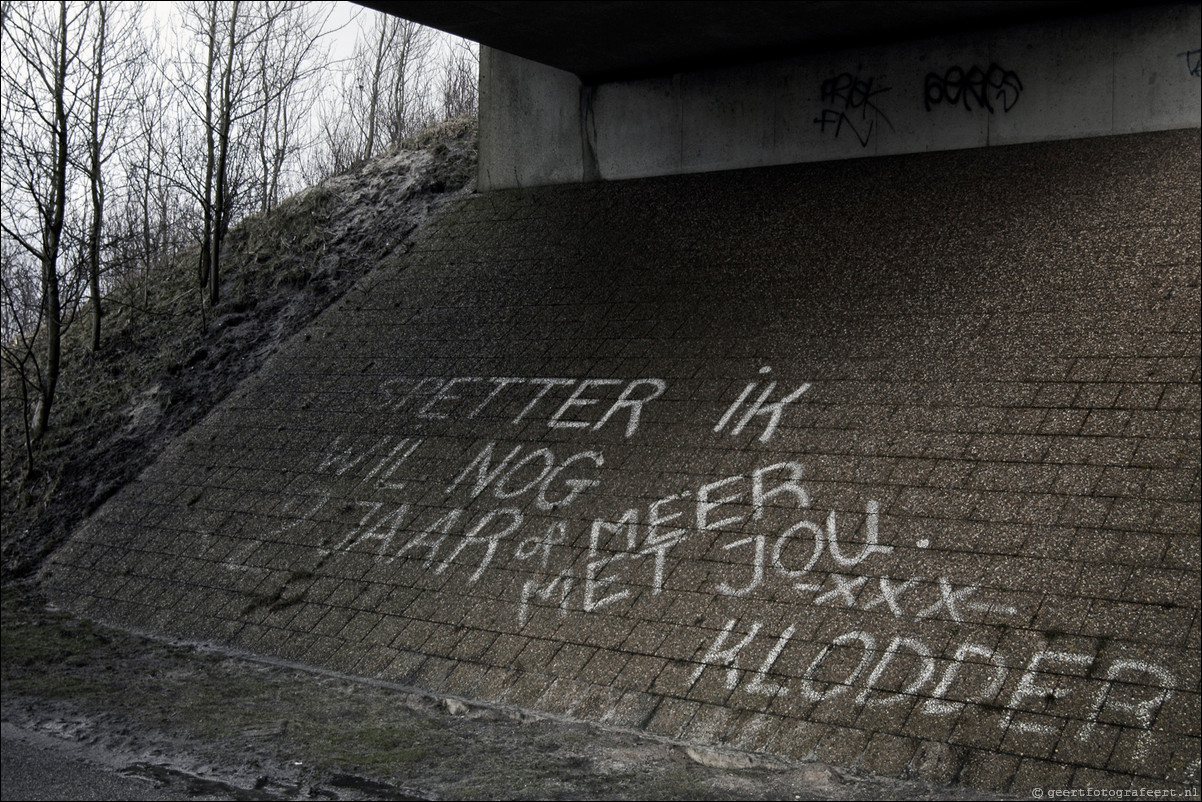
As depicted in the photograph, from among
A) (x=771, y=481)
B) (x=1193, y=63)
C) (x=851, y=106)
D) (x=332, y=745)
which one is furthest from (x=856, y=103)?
(x=332, y=745)

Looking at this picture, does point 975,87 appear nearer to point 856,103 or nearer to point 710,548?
point 856,103

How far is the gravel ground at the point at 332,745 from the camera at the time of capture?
5.39m

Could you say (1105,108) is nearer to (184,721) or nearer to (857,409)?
(857,409)

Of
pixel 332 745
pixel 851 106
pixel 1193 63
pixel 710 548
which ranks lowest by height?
pixel 332 745

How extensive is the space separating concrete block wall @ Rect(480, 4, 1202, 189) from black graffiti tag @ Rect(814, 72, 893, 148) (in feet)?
0.04

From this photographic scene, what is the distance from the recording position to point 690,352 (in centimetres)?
952

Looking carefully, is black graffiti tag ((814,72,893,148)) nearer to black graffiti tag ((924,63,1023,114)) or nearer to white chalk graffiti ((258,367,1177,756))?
black graffiti tag ((924,63,1023,114))

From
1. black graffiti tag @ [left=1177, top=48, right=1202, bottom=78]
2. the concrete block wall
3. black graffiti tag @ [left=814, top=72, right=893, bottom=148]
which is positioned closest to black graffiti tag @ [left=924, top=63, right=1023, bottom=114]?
the concrete block wall

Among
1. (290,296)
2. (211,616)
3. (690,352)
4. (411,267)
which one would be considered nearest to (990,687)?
(690,352)

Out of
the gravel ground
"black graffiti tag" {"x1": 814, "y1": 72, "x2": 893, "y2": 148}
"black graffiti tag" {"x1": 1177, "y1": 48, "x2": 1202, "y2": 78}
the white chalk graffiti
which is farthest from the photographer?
"black graffiti tag" {"x1": 814, "y1": 72, "x2": 893, "y2": 148}

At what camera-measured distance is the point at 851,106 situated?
11.4m

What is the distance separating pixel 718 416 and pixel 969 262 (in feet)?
8.66

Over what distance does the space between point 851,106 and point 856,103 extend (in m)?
0.06

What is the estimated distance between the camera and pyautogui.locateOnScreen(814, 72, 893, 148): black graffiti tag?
37.0 ft
